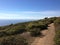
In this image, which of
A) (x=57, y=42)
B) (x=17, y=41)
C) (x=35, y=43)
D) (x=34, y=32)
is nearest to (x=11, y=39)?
(x=17, y=41)

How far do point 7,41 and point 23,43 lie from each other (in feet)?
5.29

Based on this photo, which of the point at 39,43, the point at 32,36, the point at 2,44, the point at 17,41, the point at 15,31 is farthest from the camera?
the point at 15,31

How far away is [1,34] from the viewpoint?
2200cm

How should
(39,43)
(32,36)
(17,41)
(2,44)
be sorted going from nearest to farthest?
(2,44), (17,41), (39,43), (32,36)

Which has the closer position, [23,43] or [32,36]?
[23,43]

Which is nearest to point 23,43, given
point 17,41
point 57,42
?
point 17,41

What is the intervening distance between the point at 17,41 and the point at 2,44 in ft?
5.59

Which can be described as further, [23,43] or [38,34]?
[38,34]

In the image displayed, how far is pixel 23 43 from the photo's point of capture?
54.1 feet

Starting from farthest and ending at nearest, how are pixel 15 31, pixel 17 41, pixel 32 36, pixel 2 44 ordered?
1. pixel 15 31
2. pixel 32 36
3. pixel 17 41
4. pixel 2 44

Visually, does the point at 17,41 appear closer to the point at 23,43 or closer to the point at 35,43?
the point at 23,43

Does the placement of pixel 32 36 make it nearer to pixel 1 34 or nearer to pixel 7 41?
pixel 1 34

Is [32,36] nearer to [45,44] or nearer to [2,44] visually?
[45,44]

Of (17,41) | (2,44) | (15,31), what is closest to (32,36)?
(15,31)
